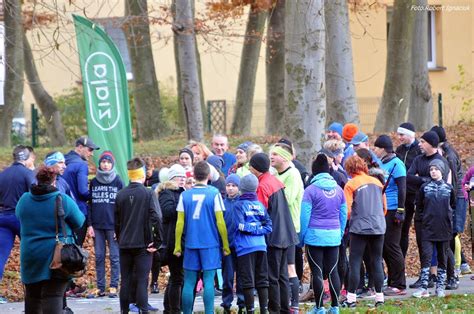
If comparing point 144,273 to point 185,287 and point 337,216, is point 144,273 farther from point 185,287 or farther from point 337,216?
point 337,216

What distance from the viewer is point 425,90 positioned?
27.6m

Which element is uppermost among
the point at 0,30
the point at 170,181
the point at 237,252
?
the point at 0,30

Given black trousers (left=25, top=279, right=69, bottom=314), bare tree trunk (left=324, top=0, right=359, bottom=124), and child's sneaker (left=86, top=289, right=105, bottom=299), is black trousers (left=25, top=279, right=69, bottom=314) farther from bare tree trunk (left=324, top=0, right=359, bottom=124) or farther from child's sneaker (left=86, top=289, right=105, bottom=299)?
bare tree trunk (left=324, top=0, right=359, bottom=124)

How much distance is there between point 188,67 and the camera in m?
20.8

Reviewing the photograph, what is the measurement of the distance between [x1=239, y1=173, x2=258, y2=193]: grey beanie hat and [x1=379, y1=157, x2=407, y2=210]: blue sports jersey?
2567mm

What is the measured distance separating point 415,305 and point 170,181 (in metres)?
3.47

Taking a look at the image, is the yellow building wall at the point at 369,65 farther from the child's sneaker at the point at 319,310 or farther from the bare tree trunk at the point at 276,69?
the child's sneaker at the point at 319,310

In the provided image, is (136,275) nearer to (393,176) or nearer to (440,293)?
(393,176)

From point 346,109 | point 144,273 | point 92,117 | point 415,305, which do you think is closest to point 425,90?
point 346,109

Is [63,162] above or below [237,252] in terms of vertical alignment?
above

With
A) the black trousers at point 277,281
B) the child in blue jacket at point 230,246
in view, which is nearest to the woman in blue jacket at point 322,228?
the black trousers at point 277,281

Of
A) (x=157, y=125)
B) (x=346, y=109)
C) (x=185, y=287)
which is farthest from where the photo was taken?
(x=157, y=125)

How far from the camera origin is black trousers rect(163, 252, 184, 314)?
12.5 m

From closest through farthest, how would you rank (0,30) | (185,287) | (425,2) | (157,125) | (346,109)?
(185,287), (0,30), (346,109), (425,2), (157,125)
